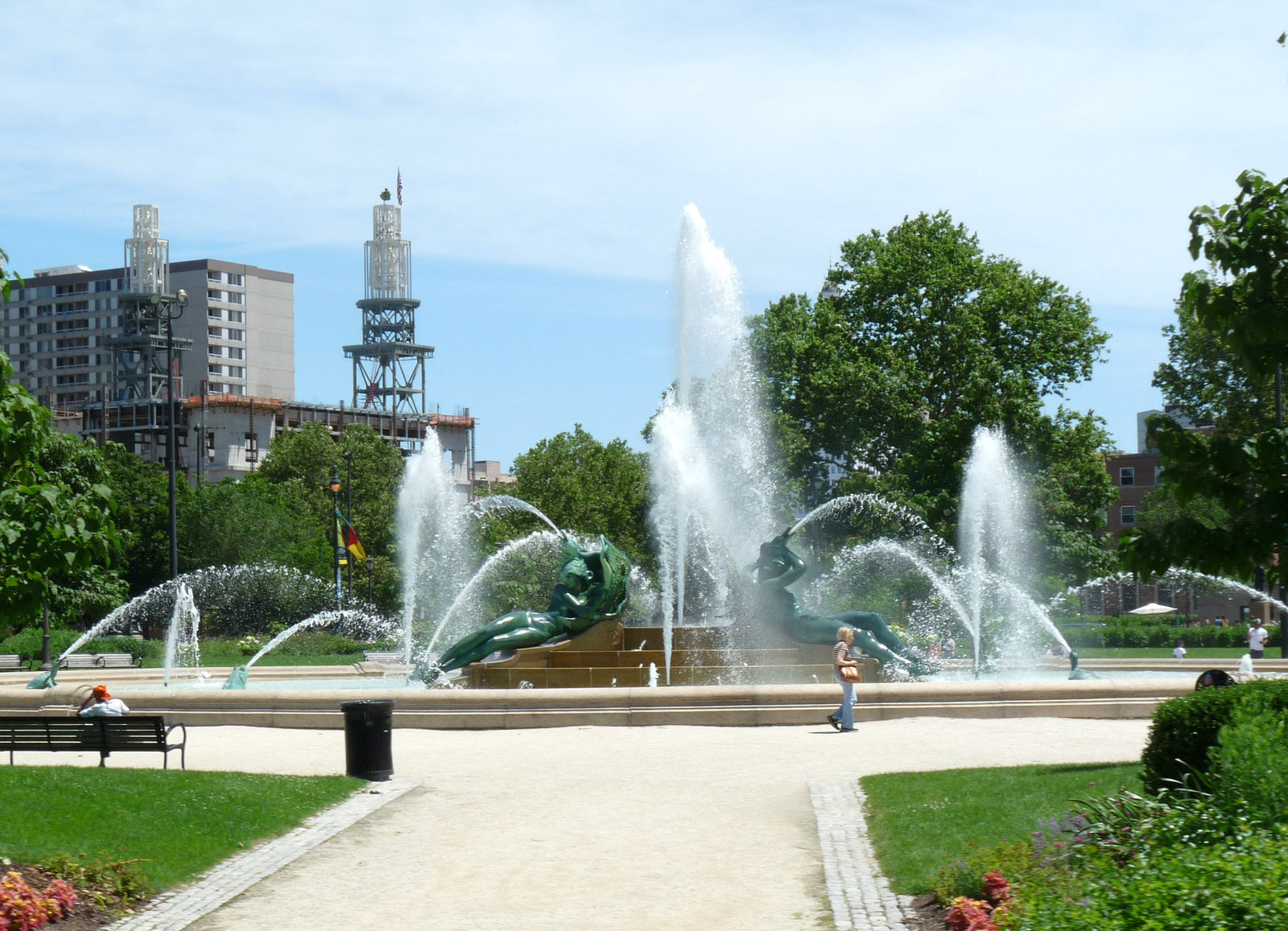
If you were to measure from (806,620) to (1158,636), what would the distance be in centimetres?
3842

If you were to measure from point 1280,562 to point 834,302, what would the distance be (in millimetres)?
42971

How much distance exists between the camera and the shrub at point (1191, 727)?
31.5 ft

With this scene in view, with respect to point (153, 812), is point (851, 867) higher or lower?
lower

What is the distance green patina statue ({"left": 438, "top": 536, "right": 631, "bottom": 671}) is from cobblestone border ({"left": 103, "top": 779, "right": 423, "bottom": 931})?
10.3 metres

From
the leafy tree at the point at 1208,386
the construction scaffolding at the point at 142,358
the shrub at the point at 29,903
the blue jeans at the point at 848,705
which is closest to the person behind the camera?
the shrub at the point at 29,903

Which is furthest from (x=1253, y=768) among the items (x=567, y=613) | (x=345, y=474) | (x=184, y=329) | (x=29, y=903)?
(x=184, y=329)

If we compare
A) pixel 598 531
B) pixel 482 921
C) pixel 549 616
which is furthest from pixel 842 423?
pixel 482 921

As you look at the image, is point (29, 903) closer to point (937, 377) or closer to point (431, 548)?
point (937, 377)

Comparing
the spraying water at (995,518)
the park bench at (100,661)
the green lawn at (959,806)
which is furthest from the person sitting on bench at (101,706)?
the spraying water at (995,518)

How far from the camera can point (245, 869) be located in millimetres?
10969

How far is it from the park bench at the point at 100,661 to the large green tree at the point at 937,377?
2151 cm

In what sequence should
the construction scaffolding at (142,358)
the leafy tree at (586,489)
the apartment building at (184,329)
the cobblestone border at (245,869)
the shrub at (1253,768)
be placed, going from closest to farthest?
1. the shrub at (1253,768)
2. the cobblestone border at (245,869)
3. the leafy tree at (586,489)
4. the construction scaffolding at (142,358)
5. the apartment building at (184,329)

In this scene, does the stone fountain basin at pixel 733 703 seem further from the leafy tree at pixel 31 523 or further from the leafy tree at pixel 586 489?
the leafy tree at pixel 586 489

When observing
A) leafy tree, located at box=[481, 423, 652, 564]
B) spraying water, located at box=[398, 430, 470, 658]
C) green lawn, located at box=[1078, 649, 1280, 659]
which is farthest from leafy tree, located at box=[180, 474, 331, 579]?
green lawn, located at box=[1078, 649, 1280, 659]
